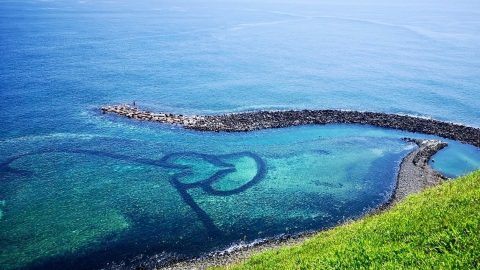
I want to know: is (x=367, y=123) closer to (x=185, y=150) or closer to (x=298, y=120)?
(x=298, y=120)

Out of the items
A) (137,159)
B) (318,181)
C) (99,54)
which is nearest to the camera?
(318,181)

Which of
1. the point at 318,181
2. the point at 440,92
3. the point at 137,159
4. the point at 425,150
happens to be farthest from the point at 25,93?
the point at 440,92

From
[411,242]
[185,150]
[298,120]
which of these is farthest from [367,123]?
[411,242]

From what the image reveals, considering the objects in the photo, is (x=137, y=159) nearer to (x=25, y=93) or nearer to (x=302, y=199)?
(x=302, y=199)

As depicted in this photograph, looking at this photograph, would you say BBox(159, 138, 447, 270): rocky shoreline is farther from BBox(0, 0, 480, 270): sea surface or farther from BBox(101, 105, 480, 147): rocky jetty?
BBox(101, 105, 480, 147): rocky jetty

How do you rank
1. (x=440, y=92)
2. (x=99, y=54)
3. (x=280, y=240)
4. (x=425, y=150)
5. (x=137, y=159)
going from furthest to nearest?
(x=99, y=54)
(x=440, y=92)
(x=425, y=150)
(x=137, y=159)
(x=280, y=240)
